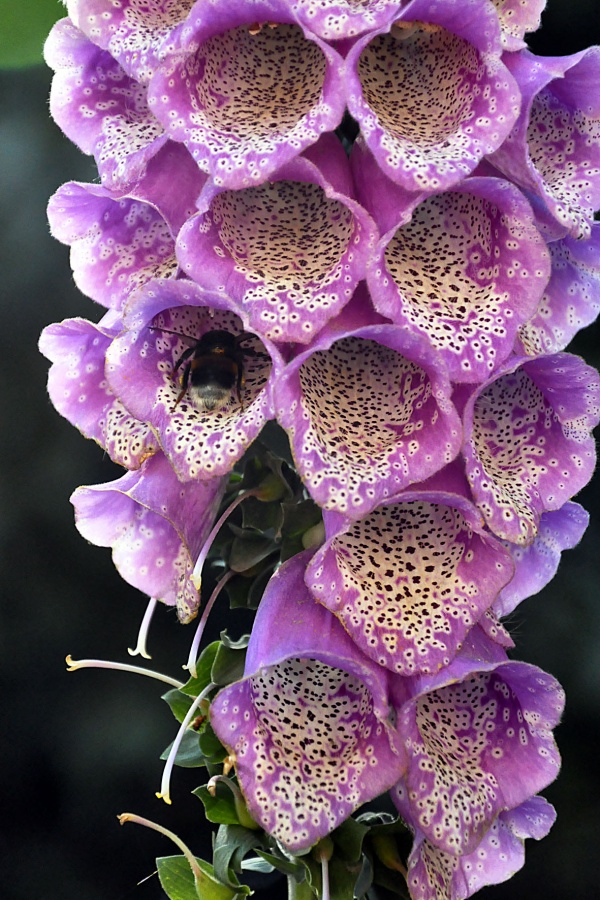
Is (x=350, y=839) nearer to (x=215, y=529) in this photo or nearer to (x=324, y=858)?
(x=324, y=858)

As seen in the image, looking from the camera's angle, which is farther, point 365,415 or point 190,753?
point 190,753

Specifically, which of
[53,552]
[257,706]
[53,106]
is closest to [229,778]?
[257,706]

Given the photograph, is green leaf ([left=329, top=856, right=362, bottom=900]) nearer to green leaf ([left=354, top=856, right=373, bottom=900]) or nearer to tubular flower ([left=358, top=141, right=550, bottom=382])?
green leaf ([left=354, top=856, right=373, bottom=900])

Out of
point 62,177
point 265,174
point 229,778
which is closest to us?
point 265,174

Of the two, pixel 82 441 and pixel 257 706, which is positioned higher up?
pixel 257 706

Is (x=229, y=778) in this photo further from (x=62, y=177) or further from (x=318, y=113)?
(x=62, y=177)

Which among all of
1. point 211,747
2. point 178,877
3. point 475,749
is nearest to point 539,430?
point 475,749

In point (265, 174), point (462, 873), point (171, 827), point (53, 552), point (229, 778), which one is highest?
point (265, 174)
